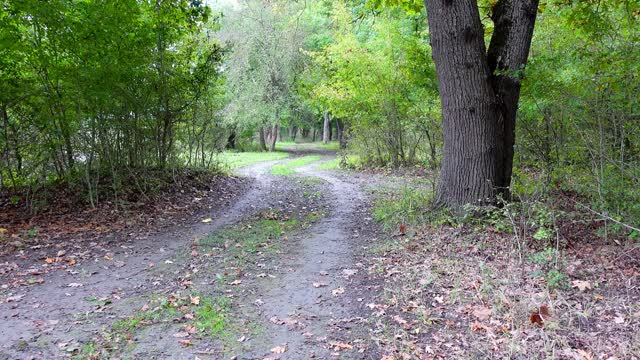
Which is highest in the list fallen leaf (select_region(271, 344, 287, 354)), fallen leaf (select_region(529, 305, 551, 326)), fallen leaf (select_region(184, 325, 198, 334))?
fallen leaf (select_region(529, 305, 551, 326))

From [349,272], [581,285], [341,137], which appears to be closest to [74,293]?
[349,272]

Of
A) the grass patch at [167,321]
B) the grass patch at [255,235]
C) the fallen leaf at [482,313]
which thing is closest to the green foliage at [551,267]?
the fallen leaf at [482,313]

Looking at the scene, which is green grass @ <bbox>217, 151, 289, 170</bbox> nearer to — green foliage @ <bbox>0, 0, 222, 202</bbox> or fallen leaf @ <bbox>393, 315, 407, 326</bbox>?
green foliage @ <bbox>0, 0, 222, 202</bbox>

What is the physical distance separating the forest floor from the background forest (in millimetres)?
1370

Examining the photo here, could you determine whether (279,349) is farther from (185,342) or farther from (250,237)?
(250,237)

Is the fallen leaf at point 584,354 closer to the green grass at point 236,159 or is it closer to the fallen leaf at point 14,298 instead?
the fallen leaf at point 14,298

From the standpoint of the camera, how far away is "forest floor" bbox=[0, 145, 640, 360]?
4008 mm

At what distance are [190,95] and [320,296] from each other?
901 cm

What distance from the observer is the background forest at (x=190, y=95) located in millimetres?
6578

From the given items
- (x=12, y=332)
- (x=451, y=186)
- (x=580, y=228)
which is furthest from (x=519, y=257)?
(x=12, y=332)

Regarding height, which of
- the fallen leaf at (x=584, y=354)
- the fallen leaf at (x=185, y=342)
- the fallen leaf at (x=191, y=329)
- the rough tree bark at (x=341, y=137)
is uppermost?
the rough tree bark at (x=341, y=137)

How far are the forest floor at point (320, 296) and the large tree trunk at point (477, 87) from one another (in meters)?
1.01

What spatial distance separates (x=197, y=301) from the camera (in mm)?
5141

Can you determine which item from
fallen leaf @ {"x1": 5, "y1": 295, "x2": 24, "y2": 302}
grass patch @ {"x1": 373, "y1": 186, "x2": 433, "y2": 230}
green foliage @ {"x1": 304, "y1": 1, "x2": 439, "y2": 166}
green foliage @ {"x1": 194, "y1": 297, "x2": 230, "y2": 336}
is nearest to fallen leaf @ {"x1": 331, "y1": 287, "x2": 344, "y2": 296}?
green foliage @ {"x1": 194, "y1": 297, "x2": 230, "y2": 336}
